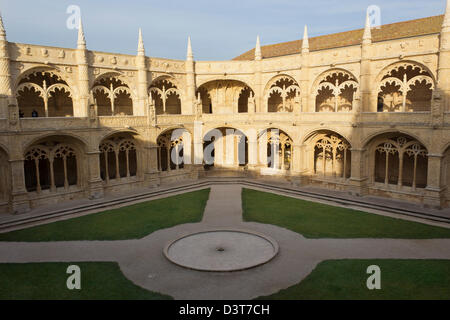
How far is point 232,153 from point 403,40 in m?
18.2

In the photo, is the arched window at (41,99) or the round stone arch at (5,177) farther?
the arched window at (41,99)

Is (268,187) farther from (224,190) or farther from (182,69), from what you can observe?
(182,69)

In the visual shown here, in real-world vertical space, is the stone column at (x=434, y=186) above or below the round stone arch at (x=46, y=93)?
below

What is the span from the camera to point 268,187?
2783cm

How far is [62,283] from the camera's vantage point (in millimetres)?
12656

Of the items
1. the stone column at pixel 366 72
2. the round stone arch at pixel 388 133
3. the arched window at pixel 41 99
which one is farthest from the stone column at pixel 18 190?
the stone column at pixel 366 72

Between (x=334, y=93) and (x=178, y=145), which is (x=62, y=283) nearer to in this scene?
(x=178, y=145)

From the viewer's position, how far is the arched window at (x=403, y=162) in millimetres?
22844

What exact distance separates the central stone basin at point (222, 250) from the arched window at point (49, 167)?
12.5 meters

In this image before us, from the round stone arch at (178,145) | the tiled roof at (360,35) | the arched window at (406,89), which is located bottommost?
the round stone arch at (178,145)

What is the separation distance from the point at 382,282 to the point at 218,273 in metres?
5.99

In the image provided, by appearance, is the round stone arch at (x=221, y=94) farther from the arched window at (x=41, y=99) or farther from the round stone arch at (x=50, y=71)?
the arched window at (x=41, y=99)
